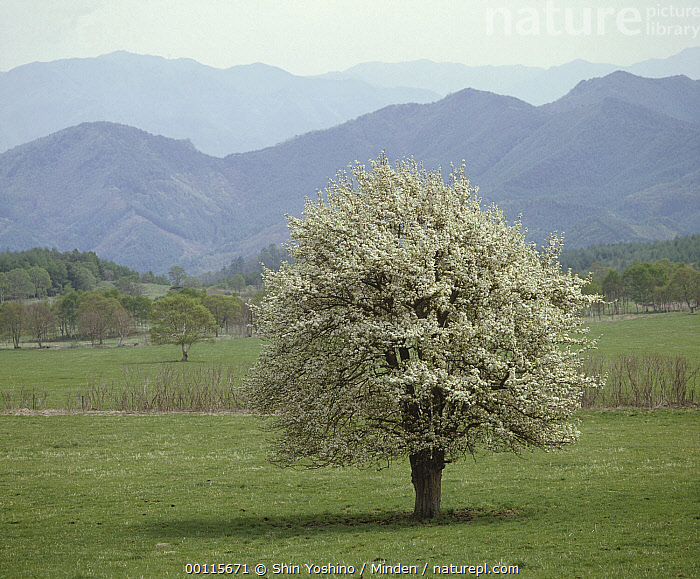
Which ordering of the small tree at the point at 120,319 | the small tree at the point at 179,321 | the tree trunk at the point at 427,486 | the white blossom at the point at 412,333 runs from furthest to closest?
the small tree at the point at 120,319, the small tree at the point at 179,321, the tree trunk at the point at 427,486, the white blossom at the point at 412,333

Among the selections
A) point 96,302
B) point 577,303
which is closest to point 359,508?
point 577,303

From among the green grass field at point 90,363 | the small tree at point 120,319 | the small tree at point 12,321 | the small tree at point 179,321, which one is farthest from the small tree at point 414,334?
the small tree at point 12,321

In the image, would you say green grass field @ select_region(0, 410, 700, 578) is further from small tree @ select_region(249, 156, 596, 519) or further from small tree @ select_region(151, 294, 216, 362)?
small tree @ select_region(151, 294, 216, 362)

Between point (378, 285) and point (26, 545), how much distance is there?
41.1 ft

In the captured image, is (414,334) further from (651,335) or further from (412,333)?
(651,335)

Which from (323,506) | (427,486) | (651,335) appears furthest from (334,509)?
(651,335)

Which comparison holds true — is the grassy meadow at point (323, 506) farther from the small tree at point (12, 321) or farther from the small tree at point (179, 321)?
the small tree at point (12, 321)

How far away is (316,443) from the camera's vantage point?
20656 mm

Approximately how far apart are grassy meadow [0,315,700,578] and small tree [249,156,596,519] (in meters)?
2.66

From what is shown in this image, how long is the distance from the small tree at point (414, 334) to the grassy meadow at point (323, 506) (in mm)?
2664

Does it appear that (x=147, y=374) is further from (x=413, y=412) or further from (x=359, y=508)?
(x=413, y=412)

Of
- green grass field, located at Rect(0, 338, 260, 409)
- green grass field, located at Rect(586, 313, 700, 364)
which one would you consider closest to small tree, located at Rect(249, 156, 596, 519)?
green grass field, located at Rect(0, 338, 260, 409)

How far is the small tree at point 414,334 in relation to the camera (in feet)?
62.7

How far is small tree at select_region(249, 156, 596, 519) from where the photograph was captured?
19.1m
